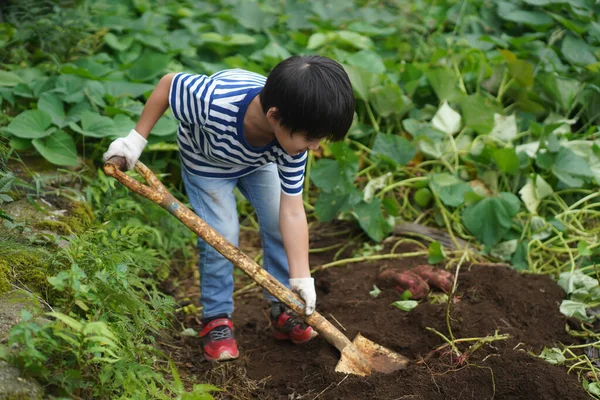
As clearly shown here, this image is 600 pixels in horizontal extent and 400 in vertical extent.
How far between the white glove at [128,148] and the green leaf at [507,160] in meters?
1.59

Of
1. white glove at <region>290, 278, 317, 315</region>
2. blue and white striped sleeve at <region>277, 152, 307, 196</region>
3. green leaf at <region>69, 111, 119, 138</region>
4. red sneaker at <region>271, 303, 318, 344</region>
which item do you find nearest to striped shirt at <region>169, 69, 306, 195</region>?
blue and white striped sleeve at <region>277, 152, 307, 196</region>

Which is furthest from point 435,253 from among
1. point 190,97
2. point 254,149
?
point 190,97

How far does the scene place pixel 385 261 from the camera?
285 centimetres

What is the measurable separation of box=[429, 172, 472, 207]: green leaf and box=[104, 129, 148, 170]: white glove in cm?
139

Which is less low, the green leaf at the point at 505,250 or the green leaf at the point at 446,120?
the green leaf at the point at 446,120

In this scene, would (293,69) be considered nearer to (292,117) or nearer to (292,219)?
(292,117)

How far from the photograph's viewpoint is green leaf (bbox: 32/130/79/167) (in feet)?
8.75

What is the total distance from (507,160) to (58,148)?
6.22 ft

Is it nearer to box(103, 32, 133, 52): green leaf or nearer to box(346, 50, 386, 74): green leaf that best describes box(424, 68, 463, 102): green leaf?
box(346, 50, 386, 74): green leaf

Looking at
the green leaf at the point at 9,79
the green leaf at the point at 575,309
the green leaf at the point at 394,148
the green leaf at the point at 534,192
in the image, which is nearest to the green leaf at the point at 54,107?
the green leaf at the point at 9,79

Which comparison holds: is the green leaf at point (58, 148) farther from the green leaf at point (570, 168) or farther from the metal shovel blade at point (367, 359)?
the green leaf at point (570, 168)

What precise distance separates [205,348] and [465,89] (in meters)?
2.03

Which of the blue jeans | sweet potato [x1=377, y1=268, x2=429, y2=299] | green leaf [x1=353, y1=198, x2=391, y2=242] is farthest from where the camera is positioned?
green leaf [x1=353, y1=198, x2=391, y2=242]

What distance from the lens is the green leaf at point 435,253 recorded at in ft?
8.92
